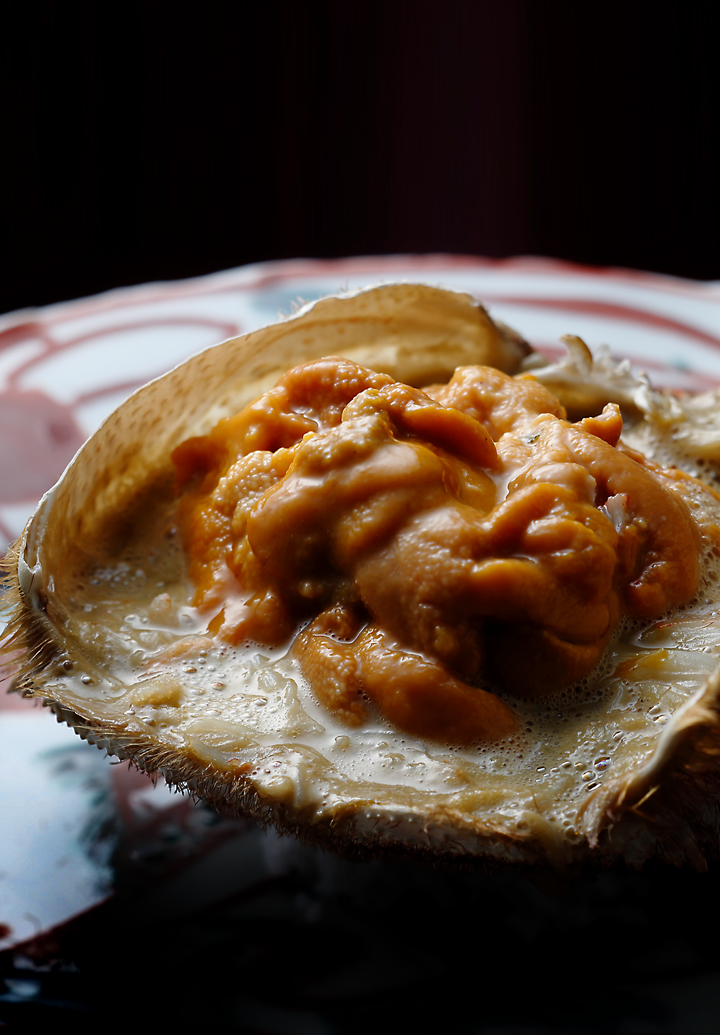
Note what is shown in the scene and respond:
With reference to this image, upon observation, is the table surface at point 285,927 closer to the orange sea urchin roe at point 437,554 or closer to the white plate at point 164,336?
the white plate at point 164,336

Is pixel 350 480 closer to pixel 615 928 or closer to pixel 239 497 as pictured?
pixel 239 497

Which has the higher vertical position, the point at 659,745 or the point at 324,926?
the point at 659,745

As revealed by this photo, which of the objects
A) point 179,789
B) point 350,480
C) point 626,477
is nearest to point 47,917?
point 179,789

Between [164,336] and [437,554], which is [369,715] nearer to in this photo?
[437,554]

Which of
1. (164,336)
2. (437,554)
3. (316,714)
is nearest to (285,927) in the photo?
(316,714)

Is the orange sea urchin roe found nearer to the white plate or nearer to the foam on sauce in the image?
the foam on sauce

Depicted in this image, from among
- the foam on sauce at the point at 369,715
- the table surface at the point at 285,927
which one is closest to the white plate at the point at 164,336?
the table surface at the point at 285,927

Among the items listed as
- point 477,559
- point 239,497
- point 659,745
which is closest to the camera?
point 659,745

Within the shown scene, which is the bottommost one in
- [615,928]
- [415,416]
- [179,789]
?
[615,928]
